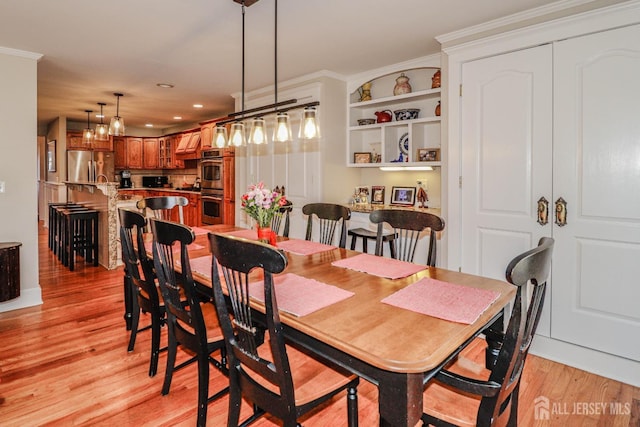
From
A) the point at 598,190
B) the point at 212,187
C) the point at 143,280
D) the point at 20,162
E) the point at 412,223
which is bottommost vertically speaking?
the point at 143,280

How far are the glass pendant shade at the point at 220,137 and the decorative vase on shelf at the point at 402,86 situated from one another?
1.99 m

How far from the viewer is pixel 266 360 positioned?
1.37 meters

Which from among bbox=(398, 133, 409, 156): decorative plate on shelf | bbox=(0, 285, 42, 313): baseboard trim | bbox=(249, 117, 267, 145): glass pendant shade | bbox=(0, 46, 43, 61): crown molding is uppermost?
bbox=(0, 46, 43, 61): crown molding

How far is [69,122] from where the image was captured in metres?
7.67

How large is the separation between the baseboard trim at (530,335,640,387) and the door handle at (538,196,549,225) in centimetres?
83

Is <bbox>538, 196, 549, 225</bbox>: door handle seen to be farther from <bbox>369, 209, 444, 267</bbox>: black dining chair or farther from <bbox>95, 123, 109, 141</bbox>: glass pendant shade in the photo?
<bbox>95, 123, 109, 141</bbox>: glass pendant shade

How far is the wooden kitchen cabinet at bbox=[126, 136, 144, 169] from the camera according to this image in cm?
831

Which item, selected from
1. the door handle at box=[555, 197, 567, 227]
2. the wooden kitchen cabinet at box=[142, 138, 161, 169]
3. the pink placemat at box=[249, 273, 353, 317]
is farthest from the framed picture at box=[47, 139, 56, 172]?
the door handle at box=[555, 197, 567, 227]

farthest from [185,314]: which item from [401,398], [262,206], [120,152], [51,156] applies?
[51,156]

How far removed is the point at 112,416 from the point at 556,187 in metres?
3.05

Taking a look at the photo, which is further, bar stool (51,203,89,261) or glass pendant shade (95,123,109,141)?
bar stool (51,203,89,261)

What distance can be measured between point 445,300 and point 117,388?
1961 mm

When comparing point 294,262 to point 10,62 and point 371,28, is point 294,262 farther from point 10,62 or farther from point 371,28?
point 10,62

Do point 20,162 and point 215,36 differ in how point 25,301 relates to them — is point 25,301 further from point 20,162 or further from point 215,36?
point 215,36
